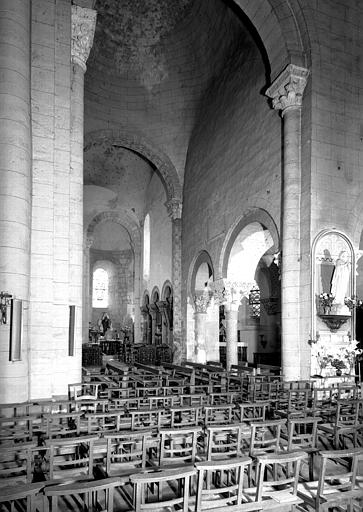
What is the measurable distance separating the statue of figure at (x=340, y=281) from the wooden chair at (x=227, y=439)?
6.40m

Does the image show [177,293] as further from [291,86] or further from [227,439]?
[227,439]

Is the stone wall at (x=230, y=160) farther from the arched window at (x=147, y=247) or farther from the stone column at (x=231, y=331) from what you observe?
the arched window at (x=147, y=247)

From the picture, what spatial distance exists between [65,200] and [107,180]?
1978 centimetres

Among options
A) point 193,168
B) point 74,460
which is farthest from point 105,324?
point 74,460

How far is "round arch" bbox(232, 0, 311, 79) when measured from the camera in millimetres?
14086

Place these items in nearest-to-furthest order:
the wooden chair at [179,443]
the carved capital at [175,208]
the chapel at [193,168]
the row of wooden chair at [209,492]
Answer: the row of wooden chair at [209,492] → the wooden chair at [179,443] → the chapel at [193,168] → the carved capital at [175,208]

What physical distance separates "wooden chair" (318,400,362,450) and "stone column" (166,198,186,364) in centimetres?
1390

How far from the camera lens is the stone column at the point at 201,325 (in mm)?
21828

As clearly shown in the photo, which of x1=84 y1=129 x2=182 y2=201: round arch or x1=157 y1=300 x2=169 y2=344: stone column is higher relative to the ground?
x1=84 y1=129 x2=182 y2=201: round arch

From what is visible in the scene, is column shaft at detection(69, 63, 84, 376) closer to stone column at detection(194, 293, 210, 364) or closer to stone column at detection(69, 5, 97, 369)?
stone column at detection(69, 5, 97, 369)

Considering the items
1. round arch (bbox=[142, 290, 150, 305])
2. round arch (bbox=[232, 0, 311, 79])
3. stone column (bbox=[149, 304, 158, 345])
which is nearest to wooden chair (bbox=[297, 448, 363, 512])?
round arch (bbox=[232, 0, 311, 79])

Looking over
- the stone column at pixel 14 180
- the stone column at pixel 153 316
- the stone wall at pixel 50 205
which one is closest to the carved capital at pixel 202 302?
the stone column at pixel 153 316

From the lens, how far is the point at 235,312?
18516 millimetres

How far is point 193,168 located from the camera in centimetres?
2283
